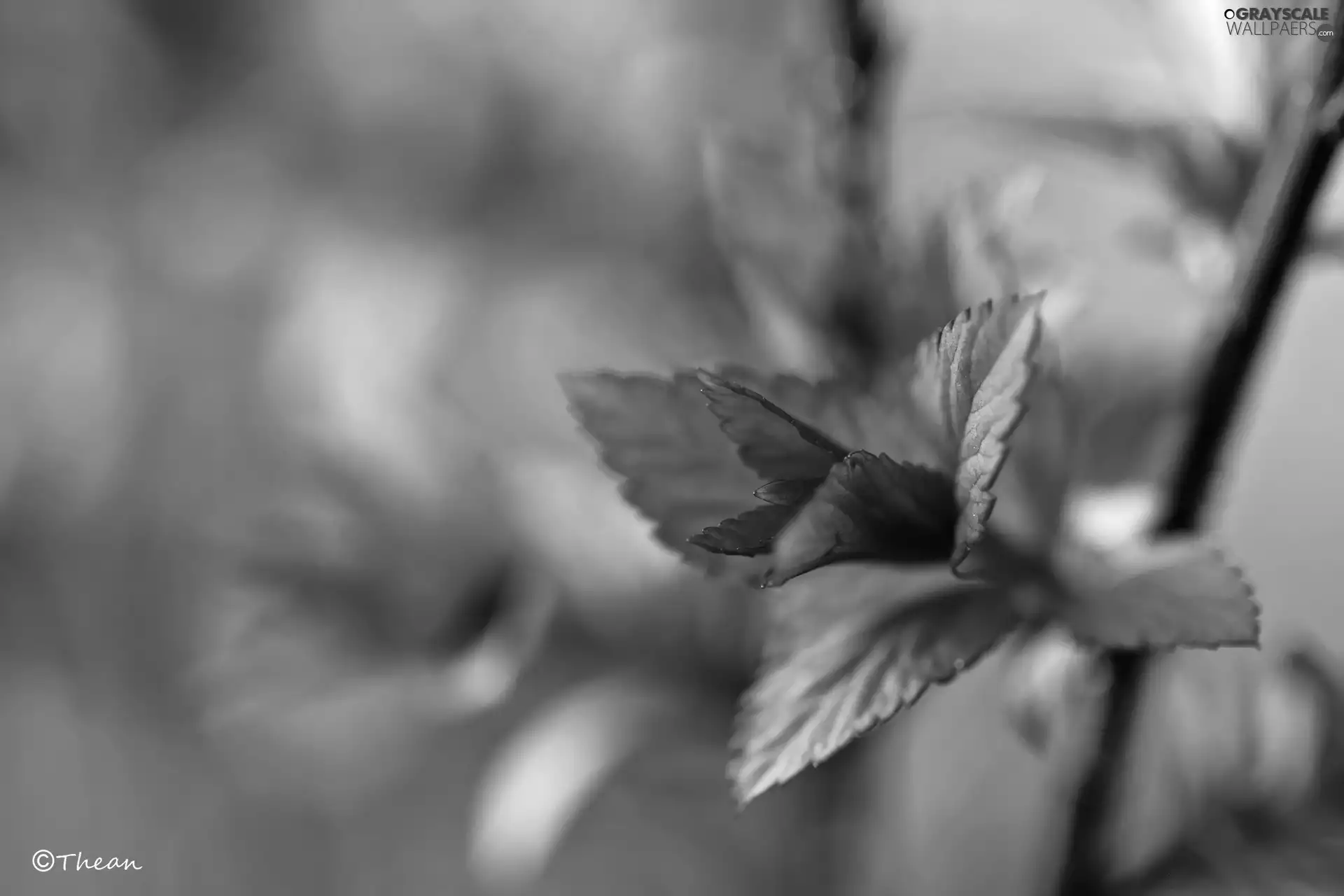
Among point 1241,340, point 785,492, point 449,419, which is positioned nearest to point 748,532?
point 785,492

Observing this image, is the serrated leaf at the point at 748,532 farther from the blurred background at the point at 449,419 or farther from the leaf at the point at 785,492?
the blurred background at the point at 449,419

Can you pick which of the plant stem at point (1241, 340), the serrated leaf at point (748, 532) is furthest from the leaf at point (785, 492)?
the plant stem at point (1241, 340)

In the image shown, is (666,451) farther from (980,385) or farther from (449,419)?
(449,419)

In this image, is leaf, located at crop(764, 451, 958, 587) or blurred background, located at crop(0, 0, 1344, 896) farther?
blurred background, located at crop(0, 0, 1344, 896)

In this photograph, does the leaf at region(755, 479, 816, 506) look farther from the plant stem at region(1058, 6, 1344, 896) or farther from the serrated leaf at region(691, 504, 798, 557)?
the plant stem at region(1058, 6, 1344, 896)

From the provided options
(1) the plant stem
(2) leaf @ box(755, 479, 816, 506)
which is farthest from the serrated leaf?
(1) the plant stem

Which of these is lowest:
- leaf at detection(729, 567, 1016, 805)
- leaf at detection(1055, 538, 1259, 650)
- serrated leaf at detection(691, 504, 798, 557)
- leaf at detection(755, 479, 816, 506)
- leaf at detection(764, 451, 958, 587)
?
leaf at detection(1055, 538, 1259, 650)

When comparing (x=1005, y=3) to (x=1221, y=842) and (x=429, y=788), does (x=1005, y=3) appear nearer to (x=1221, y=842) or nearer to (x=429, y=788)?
(x=1221, y=842)
